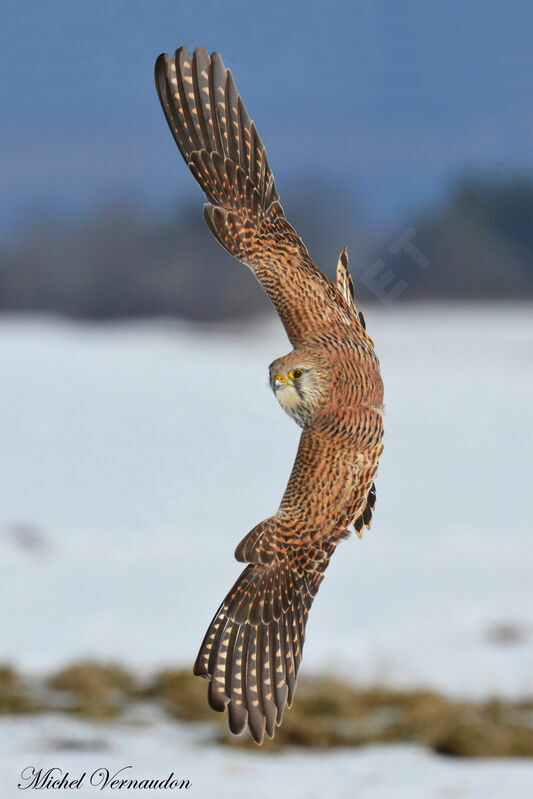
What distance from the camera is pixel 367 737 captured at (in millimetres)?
17859

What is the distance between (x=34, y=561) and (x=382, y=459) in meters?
22.3

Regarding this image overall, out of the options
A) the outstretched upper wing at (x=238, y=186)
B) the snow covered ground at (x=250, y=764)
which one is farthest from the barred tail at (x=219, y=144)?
the snow covered ground at (x=250, y=764)

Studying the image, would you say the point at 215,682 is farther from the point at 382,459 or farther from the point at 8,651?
the point at 8,651

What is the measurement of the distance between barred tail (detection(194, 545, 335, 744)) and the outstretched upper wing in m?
0.25

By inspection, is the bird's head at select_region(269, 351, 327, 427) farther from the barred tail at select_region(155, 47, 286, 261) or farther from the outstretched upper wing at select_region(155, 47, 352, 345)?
the barred tail at select_region(155, 47, 286, 261)

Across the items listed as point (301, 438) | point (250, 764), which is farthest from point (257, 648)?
point (250, 764)

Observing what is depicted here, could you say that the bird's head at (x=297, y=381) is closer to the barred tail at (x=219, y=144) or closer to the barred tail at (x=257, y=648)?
the barred tail at (x=257, y=648)

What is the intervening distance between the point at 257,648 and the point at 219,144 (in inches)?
21.7

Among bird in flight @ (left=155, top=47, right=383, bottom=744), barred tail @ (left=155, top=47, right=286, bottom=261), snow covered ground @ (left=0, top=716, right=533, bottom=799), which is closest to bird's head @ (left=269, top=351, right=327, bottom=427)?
bird in flight @ (left=155, top=47, right=383, bottom=744)

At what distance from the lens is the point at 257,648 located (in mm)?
1126

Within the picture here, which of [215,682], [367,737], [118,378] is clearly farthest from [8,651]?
[215,682]

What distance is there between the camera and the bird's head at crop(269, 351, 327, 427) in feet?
3.40

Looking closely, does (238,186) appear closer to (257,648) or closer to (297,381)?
(297,381)

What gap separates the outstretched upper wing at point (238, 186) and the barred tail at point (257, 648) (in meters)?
0.25
